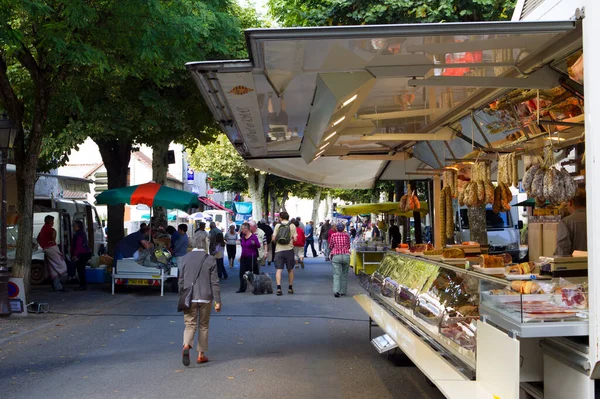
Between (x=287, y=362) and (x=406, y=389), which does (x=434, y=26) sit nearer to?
(x=406, y=389)

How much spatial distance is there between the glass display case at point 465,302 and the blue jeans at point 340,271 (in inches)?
202

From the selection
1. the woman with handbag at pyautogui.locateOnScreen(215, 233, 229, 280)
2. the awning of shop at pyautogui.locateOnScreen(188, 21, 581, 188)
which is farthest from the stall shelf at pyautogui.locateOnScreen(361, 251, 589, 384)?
the woman with handbag at pyautogui.locateOnScreen(215, 233, 229, 280)

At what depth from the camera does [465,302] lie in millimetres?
6926

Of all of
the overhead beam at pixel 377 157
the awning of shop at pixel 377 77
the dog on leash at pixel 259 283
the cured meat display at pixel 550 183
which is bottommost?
the dog on leash at pixel 259 283

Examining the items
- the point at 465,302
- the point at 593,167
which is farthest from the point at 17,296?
the point at 593,167

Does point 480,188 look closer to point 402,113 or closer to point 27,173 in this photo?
point 402,113

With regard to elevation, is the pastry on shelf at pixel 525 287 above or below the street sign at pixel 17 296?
above

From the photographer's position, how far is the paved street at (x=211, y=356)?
7977mm

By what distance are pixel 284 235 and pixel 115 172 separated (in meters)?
7.83

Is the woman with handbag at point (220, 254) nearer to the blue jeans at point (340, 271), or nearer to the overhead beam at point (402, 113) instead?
the blue jeans at point (340, 271)

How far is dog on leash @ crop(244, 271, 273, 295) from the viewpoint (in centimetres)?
1800

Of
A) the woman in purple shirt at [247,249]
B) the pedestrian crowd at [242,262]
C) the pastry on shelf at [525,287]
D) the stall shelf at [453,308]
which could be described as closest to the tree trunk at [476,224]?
→ the pedestrian crowd at [242,262]

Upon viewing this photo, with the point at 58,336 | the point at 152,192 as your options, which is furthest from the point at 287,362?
the point at 152,192

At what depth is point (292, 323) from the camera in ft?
42.3
